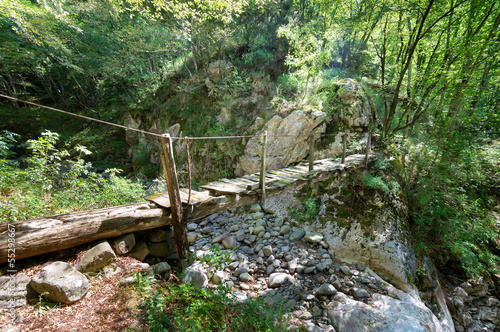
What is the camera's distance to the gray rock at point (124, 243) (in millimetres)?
2443

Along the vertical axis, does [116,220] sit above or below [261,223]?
above

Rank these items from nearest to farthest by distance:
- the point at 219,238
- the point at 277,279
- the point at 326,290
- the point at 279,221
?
the point at 326,290 → the point at 277,279 → the point at 219,238 → the point at 279,221

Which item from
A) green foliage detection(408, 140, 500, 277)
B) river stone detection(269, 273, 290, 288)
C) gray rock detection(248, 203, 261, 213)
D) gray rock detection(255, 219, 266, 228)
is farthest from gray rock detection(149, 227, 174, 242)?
green foliage detection(408, 140, 500, 277)

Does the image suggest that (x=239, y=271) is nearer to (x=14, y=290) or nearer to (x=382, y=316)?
(x=382, y=316)

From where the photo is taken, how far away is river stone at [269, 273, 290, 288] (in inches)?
148

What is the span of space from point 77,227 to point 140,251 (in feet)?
2.62

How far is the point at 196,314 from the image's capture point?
192cm

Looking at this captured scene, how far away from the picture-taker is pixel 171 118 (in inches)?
407

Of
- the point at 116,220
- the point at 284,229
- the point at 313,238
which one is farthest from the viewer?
the point at 284,229

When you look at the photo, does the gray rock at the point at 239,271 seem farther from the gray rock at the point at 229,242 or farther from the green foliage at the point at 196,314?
the green foliage at the point at 196,314

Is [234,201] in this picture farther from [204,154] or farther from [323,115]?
[204,154]

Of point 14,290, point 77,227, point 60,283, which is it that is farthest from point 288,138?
point 14,290

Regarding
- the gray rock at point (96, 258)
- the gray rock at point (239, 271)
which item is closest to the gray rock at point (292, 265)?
the gray rock at point (239, 271)

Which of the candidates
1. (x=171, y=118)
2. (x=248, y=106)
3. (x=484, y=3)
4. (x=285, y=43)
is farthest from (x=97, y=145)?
(x=484, y=3)
